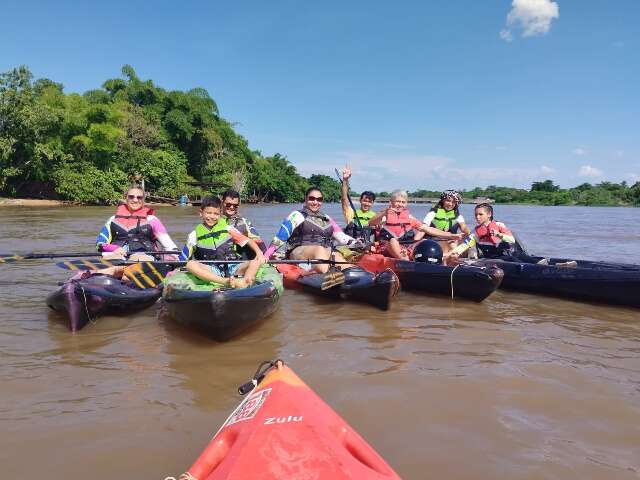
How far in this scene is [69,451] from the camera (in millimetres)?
2420

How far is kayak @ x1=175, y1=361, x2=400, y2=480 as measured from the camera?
5.32 ft

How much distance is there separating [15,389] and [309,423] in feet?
7.87

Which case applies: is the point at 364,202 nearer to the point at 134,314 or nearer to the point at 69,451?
the point at 134,314

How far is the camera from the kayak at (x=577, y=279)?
5434 mm

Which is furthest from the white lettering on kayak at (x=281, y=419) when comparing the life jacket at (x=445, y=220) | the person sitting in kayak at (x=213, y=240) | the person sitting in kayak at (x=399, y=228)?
the life jacket at (x=445, y=220)

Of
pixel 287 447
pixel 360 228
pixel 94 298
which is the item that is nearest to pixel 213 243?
pixel 94 298

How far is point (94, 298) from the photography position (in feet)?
14.7

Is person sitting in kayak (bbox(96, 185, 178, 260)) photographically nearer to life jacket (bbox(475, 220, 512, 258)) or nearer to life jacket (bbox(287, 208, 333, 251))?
life jacket (bbox(287, 208, 333, 251))

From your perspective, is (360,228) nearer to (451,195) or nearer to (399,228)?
(399,228)

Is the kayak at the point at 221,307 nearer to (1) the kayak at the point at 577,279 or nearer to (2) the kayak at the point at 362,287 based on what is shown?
(2) the kayak at the point at 362,287

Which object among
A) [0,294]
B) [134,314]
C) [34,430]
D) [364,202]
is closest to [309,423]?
[34,430]

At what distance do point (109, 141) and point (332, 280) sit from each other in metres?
29.3

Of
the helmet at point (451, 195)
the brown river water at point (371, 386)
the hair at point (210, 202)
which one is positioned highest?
the helmet at point (451, 195)

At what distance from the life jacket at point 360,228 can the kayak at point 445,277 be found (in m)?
0.85
